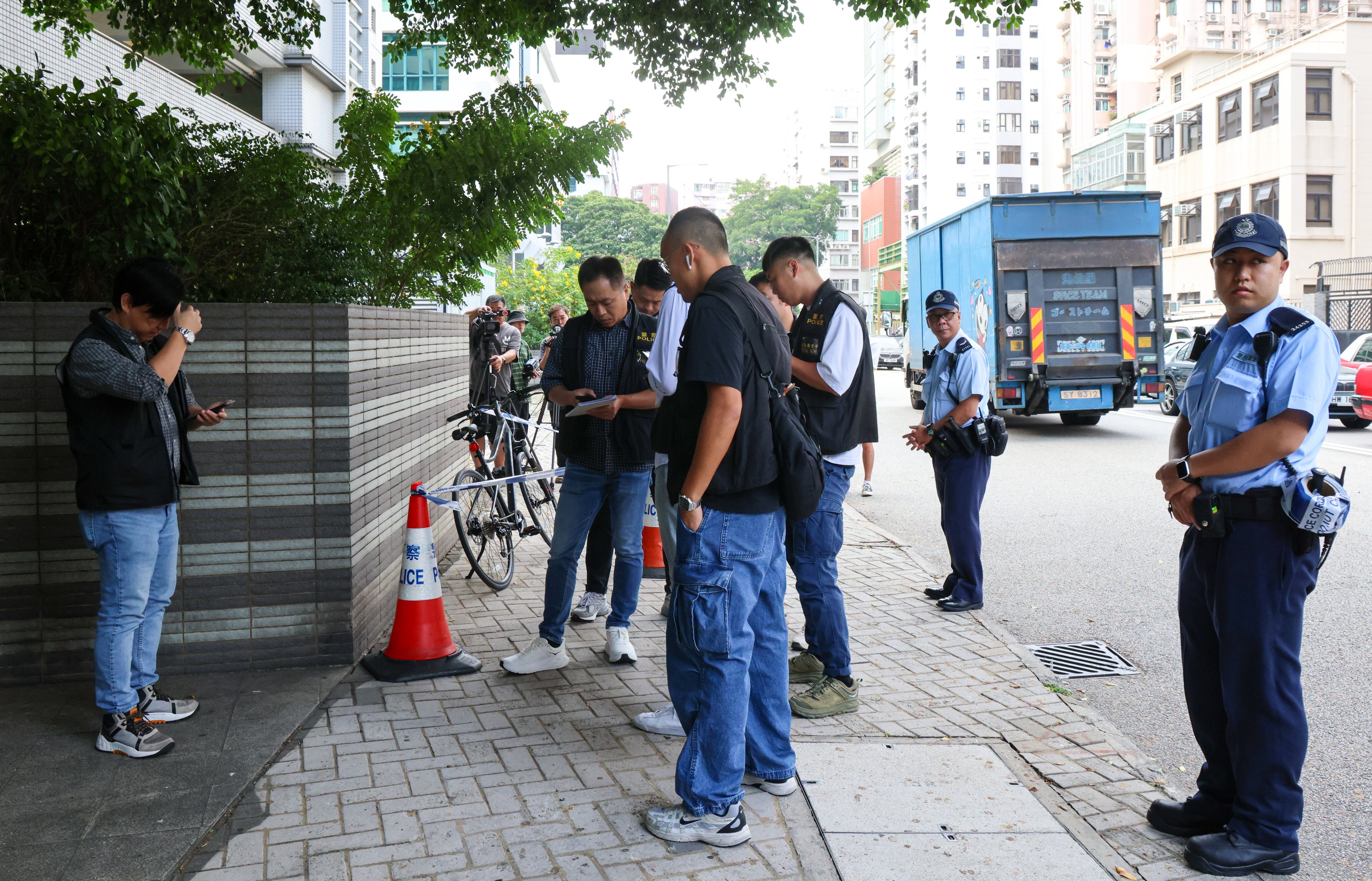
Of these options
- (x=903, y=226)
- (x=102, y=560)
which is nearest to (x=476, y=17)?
(x=102, y=560)

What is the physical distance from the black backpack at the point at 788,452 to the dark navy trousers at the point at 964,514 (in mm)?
3179

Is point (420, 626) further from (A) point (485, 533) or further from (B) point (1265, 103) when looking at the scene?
(B) point (1265, 103)

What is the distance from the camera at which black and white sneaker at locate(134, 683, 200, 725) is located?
4.42 meters

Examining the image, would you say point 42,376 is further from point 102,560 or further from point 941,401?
point 941,401

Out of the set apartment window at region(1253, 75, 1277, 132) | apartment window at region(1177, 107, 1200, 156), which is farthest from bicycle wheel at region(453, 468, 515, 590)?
apartment window at region(1177, 107, 1200, 156)

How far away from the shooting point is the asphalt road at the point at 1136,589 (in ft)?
13.8

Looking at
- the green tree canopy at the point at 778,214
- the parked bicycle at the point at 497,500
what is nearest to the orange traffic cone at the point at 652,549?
the parked bicycle at the point at 497,500

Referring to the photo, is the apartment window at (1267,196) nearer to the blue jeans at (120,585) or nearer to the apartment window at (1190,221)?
the apartment window at (1190,221)

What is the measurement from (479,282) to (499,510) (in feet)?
6.65

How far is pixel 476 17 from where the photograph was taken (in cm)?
970

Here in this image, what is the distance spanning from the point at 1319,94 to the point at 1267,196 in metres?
3.72

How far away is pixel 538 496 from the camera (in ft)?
28.1

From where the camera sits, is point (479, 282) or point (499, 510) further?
point (479, 282)

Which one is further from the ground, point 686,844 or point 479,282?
point 479,282
